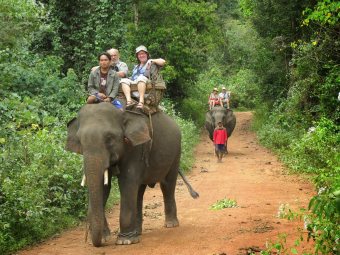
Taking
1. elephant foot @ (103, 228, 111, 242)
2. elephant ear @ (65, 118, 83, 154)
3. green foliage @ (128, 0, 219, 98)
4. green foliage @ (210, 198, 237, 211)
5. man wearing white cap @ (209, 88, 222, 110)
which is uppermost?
green foliage @ (128, 0, 219, 98)

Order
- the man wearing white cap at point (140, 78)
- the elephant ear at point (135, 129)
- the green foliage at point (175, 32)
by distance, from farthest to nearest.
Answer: the green foliage at point (175, 32) < the man wearing white cap at point (140, 78) < the elephant ear at point (135, 129)

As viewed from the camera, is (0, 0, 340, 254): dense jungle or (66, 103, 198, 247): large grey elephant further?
(0, 0, 340, 254): dense jungle

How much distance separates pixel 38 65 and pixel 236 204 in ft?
27.3

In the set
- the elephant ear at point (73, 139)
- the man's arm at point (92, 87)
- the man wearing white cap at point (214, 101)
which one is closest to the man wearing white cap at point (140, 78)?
the man's arm at point (92, 87)

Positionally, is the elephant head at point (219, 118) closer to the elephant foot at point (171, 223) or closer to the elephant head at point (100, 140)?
the elephant foot at point (171, 223)

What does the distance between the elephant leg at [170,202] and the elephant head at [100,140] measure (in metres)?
1.41

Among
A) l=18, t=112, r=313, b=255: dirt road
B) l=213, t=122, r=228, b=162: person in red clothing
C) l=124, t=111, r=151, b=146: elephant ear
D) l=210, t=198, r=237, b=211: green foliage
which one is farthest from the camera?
l=213, t=122, r=228, b=162: person in red clothing

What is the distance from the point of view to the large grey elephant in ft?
24.4

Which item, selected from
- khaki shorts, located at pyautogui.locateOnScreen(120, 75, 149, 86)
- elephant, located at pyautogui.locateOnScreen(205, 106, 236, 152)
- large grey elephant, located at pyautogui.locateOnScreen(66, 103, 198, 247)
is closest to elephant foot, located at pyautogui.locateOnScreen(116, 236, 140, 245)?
large grey elephant, located at pyautogui.locateOnScreen(66, 103, 198, 247)

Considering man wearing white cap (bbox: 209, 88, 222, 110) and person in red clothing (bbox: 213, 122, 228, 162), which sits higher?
man wearing white cap (bbox: 209, 88, 222, 110)

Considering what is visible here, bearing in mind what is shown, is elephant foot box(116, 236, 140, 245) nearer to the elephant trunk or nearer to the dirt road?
the dirt road

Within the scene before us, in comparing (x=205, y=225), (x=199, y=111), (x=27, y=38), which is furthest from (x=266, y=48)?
(x=205, y=225)

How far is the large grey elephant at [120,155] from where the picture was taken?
293 inches

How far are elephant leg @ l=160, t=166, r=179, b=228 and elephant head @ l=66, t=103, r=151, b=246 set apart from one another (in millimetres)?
1409
